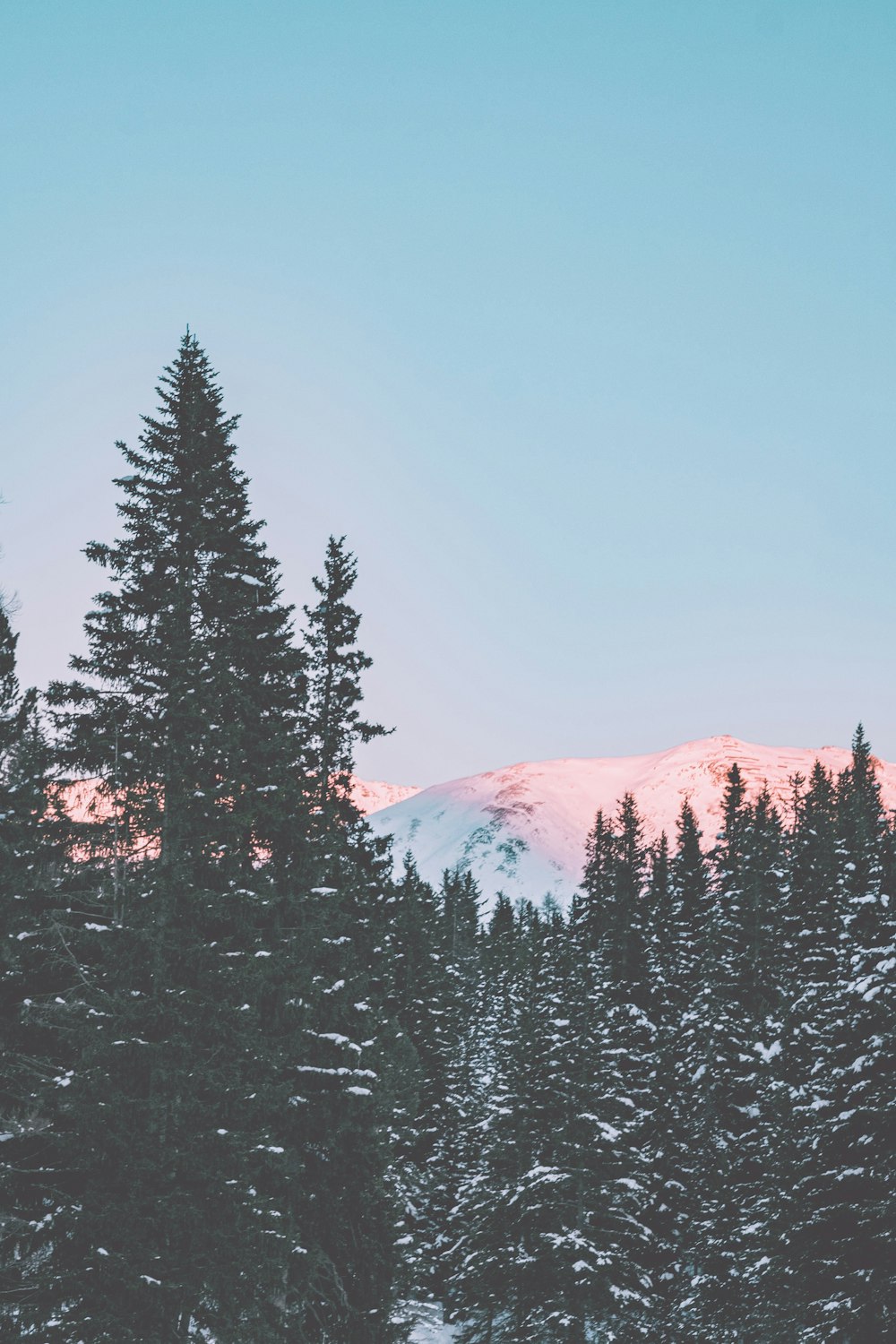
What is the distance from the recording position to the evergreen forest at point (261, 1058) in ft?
53.8

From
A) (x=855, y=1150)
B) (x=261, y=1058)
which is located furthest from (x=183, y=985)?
(x=855, y=1150)

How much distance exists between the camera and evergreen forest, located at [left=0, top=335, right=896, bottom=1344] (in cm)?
1639

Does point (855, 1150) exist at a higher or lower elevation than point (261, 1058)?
lower

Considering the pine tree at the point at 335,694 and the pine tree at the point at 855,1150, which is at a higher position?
the pine tree at the point at 335,694

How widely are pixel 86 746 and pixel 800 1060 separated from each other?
27.0m

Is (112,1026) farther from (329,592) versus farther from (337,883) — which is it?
(329,592)

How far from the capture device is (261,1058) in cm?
1772

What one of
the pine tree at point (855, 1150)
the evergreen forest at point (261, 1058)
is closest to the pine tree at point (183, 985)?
the evergreen forest at point (261, 1058)

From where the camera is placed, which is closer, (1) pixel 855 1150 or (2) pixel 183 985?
(2) pixel 183 985

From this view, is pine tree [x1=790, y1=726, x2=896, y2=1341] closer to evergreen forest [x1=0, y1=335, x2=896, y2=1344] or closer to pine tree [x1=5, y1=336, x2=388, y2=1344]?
evergreen forest [x1=0, y1=335, x2=896, y2=1344]

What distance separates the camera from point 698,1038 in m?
47.5

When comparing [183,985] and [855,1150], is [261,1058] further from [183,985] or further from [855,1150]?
[855,1150]

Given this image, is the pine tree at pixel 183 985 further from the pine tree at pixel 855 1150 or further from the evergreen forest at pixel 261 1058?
the pine tree at pixel 855 1150

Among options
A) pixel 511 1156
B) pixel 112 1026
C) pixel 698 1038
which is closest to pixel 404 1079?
pixel 112 1026
